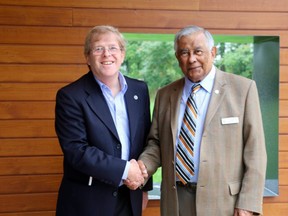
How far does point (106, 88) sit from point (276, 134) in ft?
5.86

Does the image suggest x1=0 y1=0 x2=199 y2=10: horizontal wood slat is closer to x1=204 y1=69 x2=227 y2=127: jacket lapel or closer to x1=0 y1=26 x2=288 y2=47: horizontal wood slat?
x1=0 y1=26 x2=288 y2=47: horizontal wood slat

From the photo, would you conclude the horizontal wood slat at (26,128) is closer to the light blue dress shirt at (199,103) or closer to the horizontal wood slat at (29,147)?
the horizontal wood slat at (29,147)

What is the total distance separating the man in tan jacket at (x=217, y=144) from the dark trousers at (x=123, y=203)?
207 mm

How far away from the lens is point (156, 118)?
248cm

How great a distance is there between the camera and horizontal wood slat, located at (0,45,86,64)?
313 cm

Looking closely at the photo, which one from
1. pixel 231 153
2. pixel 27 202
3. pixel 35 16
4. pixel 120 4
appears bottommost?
pixel 27 202

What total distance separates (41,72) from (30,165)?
754mm

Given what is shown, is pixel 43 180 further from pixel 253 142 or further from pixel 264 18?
pixel 264 18

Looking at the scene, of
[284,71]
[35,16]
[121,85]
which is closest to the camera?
[121,85]

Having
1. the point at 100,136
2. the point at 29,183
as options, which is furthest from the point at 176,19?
the point at 29,183

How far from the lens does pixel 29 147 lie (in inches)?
127

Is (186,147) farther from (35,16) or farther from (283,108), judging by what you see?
(35,16)

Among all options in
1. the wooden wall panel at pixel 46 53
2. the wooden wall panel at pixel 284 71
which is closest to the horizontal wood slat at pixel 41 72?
the wooden wall panel at pixel 46 53

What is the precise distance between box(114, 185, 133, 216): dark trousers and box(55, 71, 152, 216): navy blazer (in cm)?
3
